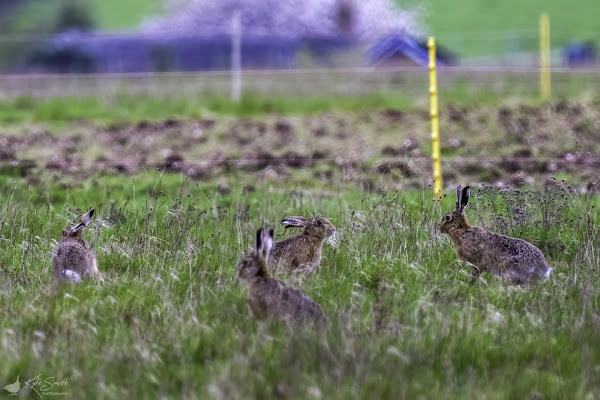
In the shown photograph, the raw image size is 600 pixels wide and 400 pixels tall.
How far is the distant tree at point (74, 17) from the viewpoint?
1556 inches

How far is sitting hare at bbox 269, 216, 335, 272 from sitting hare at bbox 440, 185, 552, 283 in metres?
1.02

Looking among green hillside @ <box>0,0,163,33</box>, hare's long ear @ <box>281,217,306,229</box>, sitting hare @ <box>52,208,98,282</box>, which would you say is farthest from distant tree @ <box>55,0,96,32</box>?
sitting hare @ <box>52,208,98,282</box>

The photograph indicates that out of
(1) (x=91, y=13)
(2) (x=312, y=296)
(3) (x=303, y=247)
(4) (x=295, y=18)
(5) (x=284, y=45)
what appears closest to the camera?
(2) (x=312, y=296)

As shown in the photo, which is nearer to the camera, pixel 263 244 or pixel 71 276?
pixel 263 244

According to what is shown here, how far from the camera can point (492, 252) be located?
7.13 meters

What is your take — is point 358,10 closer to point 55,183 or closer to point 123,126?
point 123,126

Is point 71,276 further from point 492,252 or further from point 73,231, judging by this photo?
point 492,252

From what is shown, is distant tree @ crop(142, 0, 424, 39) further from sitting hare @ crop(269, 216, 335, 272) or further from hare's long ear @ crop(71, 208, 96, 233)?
hare's long ear @ crop(71, 208, 96, 233)

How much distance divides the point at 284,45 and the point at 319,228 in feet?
83.7

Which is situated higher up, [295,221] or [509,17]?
[509,17]
